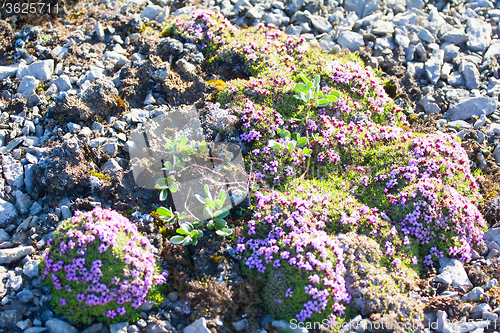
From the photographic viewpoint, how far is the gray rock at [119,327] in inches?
198

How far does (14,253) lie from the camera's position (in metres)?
5.45

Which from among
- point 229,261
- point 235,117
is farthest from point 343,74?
point 229,261

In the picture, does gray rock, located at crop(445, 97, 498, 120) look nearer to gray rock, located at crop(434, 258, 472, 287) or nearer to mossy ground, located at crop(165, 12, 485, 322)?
mossy ground, located at crop(165, 12, 485, 322)

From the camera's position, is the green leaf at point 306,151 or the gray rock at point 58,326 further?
the green leaf at point 306,151

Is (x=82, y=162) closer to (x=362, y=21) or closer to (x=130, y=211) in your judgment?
(x=130, y=211)

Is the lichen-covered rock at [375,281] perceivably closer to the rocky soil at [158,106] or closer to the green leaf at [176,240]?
the rocky soil at [158,106]

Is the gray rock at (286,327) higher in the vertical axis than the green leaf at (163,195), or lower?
lower

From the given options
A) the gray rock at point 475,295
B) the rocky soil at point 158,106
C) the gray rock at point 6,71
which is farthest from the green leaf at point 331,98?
the gray rock at point 6,71

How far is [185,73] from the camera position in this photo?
8039mm

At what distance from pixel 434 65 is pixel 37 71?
8.81 m

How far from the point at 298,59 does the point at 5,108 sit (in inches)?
234

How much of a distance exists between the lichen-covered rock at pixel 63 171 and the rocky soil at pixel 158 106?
0.02m

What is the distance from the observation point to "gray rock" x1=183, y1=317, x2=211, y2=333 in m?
4.96

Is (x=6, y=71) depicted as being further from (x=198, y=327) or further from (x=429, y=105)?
(x=429, y=105)
